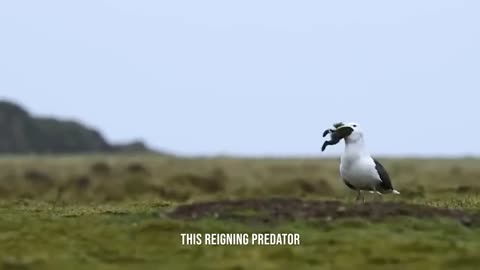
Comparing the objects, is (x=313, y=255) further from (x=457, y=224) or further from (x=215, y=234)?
(x=457, y=224)

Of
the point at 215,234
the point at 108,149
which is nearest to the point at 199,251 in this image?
the point at 215,234

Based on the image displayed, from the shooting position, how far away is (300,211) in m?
15.1

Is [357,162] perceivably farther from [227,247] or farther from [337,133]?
[227,247]

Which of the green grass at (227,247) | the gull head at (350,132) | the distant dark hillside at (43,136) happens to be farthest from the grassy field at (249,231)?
the distant dark hillside at (43,136)

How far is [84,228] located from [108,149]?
104 m

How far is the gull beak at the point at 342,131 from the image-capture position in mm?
16375

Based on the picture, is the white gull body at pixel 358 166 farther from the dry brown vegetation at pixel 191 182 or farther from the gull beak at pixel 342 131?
the dry brown vegetation at pixel 191 182

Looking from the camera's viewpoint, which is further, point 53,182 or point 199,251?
point 53,182

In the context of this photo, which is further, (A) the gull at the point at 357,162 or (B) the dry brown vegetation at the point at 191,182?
(B) the dry brown vegetation at the point at 191,182

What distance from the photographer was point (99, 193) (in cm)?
3850

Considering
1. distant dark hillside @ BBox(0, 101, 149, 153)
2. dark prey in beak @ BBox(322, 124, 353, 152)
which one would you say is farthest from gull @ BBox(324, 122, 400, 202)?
distant dark hillside @ BBox(0, 101, 149, 153)

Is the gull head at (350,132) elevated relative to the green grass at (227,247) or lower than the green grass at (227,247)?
elevated

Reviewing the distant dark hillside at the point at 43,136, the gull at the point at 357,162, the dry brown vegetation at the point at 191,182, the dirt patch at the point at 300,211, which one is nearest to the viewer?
the dirt patch at the point at 300,211

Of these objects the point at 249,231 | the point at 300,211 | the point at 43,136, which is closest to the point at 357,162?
the point at 300,211
